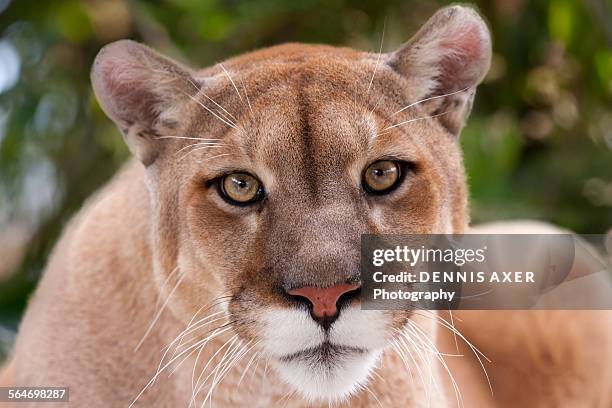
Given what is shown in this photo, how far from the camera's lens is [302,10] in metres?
3.84

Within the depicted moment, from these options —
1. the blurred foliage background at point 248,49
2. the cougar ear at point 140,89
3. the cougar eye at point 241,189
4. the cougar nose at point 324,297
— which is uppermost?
the blurred foliage background at point 248,49

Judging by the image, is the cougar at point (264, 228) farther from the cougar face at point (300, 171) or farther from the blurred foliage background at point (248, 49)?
the blurred foliage background at point (248, 49)

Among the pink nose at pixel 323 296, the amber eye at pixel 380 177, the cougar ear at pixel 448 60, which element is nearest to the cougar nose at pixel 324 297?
the pink nose at pixel 323 296

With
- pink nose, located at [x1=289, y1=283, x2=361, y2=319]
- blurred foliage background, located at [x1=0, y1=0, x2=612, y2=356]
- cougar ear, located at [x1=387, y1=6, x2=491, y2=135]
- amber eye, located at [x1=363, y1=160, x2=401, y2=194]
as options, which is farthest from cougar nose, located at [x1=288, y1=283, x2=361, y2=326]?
blurred foliage background, located at [x1=0, y1=0, x2=612, y2=356]

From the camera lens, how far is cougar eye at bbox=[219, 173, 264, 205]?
1539 millimetres

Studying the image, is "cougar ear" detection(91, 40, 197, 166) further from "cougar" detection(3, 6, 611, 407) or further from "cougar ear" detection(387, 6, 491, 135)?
"cougar ear" detection(387, 6, 491, 135)

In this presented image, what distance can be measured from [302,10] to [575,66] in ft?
4.39

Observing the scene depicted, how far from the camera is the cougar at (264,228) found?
1.48 meters

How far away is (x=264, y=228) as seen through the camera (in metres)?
1.51

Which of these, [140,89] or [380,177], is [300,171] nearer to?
[380,177]

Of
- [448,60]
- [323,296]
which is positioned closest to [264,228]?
[323,296]

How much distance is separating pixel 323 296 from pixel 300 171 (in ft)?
0.83

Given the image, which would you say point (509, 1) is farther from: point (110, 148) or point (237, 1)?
point (110, 148)

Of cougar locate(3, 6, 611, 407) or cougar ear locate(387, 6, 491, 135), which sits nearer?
cougar locate(3, 6, 611, 407)
